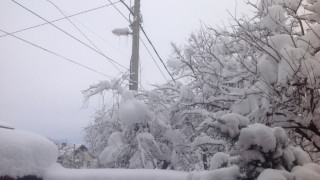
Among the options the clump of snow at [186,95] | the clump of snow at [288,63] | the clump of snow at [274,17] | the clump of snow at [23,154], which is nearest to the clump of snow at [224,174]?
the clump of snow at [288,63]

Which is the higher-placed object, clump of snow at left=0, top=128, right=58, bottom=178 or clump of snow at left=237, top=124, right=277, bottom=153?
clump of snow at left=237, top=124, right=277, bottom=153

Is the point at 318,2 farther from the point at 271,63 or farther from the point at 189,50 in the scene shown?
the point at 189,50

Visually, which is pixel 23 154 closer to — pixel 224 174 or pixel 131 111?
pixel 224 174

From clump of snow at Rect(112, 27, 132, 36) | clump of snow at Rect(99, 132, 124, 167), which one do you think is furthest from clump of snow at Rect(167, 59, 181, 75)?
clump of snow at Rect(99, 132, 124, 167)

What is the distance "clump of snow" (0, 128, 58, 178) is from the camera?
3.61m

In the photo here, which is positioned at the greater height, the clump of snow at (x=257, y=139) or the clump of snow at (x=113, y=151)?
the clump of snow at (x=257, y=139)

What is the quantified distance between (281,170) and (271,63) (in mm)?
2373

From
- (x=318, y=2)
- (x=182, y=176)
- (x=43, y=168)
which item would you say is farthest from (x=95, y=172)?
(x=318, y=2)

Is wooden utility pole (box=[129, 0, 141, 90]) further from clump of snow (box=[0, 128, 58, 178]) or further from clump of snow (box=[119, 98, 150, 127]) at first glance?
clump of snow (box=[0, 128, 58, 178])

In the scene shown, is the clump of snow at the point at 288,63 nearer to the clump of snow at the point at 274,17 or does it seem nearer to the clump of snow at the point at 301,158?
the clump of snow at the point at 274,17

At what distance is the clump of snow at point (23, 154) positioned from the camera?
361cm

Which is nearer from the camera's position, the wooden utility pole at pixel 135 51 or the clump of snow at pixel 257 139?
the clump of snow at pixel 257 139

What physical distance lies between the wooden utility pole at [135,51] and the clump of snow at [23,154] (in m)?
4.26

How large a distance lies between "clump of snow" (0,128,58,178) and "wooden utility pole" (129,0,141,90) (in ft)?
14.0
